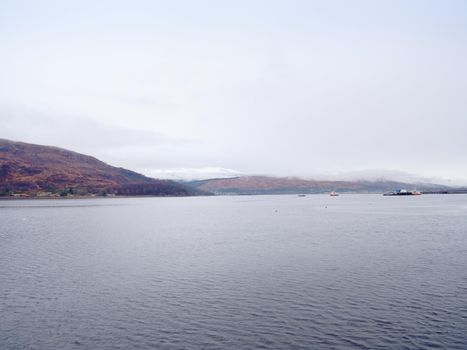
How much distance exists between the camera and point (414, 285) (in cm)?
3234

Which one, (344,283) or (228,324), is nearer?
(228,324)

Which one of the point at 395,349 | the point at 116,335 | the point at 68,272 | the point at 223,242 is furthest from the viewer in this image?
the point at 223,242

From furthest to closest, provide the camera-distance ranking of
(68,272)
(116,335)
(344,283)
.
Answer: (68,272) < (344,283) < (116,335)

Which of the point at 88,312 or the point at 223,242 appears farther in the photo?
the point at 223,242

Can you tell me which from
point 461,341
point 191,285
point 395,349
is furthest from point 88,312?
point 461,341

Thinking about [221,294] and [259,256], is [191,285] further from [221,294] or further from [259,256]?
[259,256]

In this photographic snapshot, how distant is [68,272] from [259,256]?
21.9m

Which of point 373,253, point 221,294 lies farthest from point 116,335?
point 373,253

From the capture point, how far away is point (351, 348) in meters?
20.5

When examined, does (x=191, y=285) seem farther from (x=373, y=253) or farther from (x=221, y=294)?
(x=373, y=253)

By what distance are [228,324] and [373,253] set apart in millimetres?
29671

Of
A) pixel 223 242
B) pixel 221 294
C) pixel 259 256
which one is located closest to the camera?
pixel 221 294

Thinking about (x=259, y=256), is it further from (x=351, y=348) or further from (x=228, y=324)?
(x=351, y=348)

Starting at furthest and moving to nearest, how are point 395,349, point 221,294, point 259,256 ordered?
point 259,256, point 221,294, point 395,349
